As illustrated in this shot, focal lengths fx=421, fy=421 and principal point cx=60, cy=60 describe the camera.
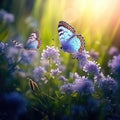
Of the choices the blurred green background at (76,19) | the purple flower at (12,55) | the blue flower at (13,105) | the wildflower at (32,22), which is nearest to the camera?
the blue flower at (13,105)

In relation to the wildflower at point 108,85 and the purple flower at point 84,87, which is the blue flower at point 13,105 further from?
the wildflower at point 108,85

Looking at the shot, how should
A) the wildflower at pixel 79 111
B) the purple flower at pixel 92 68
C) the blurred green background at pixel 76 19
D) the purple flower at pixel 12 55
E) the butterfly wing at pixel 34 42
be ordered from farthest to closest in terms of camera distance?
1. the blurred green background at pixel 76 19
2. the purple flower at pixel 12 55
3. the butterfly wing at pixel 34 42
4. the purple flower at pixel 92 68
5. the wildflower at pixel 79 111

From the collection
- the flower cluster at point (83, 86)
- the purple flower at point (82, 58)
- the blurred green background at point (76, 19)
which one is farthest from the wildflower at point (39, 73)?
the blurred green background at point (76, 19)

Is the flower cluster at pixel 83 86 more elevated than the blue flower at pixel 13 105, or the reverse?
the flower cluster at pixel 83 86

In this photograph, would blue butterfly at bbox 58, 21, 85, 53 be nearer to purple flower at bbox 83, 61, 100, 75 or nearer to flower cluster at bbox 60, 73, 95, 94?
purple flower at bbox 83, 61, 100, 75

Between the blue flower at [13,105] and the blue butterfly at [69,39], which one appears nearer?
the blue flower at [13,105]

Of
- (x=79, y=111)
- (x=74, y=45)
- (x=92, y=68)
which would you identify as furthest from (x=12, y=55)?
(x=79, y=111)

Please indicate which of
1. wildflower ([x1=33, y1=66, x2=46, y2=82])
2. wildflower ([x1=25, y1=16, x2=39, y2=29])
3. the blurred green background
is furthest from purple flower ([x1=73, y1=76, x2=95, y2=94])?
wildflower ([x1=25, y1=16, x2=39, y2=29])

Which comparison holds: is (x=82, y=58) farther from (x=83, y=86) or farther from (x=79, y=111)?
(x=79, y=111)
